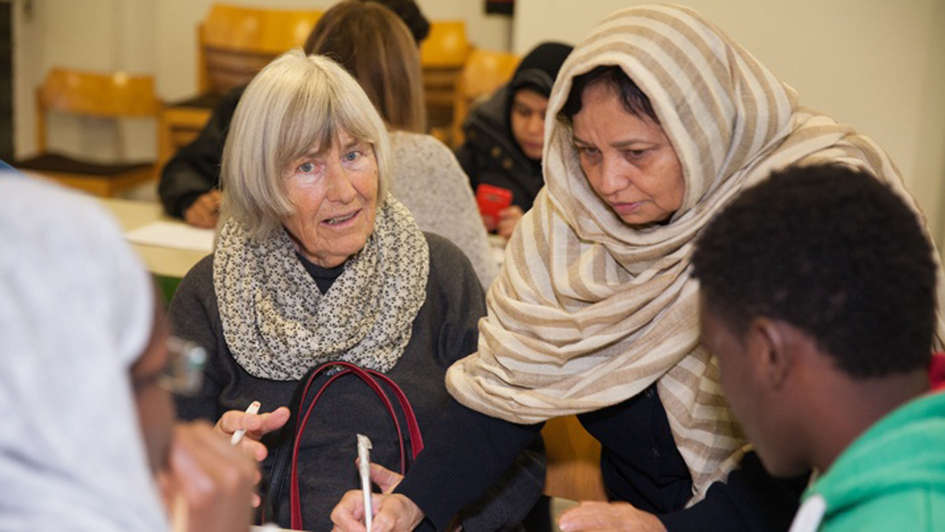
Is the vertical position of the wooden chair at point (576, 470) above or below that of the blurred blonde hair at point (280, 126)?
below

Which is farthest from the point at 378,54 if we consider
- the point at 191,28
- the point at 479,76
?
the point at 191,28

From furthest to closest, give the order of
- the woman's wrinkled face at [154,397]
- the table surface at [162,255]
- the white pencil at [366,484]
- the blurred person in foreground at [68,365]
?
the table surface at [162,255]
the white pencil at [366,484]
the woman's wrinkled face at [154,397]
the blurred person in foreground at [68,365]

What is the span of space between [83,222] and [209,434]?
309 mm

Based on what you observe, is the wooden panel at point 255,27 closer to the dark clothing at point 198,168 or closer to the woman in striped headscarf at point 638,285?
the dark clothing at point 198,168

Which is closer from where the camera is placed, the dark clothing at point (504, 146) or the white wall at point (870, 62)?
the dark clothing at point (504, 146)

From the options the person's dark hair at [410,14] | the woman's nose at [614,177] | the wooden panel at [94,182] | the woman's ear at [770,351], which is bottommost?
the wooden panel at [94,182]

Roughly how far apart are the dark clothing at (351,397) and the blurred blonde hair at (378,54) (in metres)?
0.86

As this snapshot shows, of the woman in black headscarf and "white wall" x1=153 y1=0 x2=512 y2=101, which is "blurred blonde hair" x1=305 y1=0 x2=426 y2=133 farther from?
"white wall" x1=153 y1=0 x2=512 y2=101

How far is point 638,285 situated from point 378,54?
140 centimetres

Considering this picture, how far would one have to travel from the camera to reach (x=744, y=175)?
1.67 metres

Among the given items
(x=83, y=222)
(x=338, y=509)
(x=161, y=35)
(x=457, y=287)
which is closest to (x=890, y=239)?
(x=83, y=222)

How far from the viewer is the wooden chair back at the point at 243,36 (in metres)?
6.25

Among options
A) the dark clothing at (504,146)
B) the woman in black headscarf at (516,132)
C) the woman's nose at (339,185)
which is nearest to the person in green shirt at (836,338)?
the woman's nose at (339,185)

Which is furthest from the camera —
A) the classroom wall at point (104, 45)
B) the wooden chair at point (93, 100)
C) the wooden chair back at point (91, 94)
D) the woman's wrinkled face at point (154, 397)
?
the classroom wall at point (104, 45)
